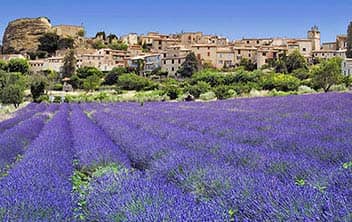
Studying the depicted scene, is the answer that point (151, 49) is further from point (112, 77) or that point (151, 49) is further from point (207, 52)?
point (112, 77)

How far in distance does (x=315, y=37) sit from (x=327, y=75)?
56.1 m

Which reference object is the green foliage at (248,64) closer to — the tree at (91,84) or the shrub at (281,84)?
the tree at (91,84)

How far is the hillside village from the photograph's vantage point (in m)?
68.4

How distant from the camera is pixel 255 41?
89125 mm

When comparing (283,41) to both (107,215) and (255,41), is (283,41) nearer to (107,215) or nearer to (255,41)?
(255,41)

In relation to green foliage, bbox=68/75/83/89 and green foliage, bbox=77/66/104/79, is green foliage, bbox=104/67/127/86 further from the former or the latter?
green foliage, bbox=68/75/83/89

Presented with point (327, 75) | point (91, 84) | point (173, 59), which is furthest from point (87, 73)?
point (327, 75)

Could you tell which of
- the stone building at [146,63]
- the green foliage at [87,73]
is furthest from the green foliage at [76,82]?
the stone building at [146,63]

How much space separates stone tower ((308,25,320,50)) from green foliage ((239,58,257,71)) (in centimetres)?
1789

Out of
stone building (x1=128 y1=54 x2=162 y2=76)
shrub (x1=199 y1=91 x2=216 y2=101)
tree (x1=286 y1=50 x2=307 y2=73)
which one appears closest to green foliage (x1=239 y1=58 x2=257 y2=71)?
tree (x1=286 y1=50 x2=307 y2=73)

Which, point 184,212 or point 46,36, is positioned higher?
point 46,36

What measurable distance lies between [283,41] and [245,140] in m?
81.0

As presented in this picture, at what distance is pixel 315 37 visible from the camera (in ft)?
271

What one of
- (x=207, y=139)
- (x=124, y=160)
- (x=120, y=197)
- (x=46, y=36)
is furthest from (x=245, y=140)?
(x=46, y=36)
